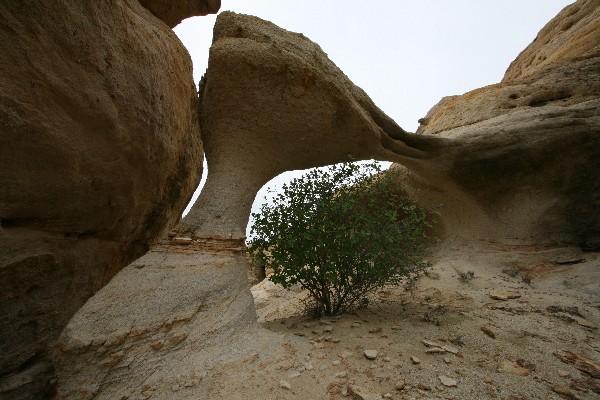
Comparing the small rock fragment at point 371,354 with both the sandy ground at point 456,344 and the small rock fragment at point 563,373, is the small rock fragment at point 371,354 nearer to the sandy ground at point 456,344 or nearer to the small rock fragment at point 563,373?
the sandy ground at point 456,344

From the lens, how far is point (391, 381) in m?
2.91

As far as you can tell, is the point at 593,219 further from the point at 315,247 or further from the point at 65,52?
the point at 65,52

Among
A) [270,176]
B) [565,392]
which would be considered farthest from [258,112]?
[565,392]

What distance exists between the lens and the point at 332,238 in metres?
4.77

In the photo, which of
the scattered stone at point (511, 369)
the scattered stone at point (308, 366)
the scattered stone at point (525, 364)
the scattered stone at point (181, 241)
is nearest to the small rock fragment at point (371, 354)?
the scattered stone at point (308, 366)

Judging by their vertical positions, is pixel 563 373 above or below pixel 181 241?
below

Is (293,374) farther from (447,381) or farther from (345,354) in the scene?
(447,381)

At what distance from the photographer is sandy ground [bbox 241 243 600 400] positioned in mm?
2848

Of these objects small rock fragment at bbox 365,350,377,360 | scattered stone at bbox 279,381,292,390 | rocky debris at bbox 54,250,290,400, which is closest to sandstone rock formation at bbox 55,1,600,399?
rocky debris at bbox 54,250,290,400

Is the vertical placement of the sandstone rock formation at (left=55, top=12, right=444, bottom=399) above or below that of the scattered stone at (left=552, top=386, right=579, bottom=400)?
above

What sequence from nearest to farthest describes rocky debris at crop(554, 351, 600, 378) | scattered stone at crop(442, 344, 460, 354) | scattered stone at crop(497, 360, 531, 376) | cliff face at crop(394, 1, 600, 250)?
scattered stone at crop(497, 360, 531, 376) < rocky debris at crop(554, 351, 600, 378) < scattered stone at crop(442, 344, 460, 354) < cliff face at crop(394, 1, 600, 250)

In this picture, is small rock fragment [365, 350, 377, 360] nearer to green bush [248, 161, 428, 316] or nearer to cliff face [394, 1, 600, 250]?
green bush [248, 161, 428, 316]

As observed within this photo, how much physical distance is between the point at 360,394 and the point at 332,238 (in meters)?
2.32

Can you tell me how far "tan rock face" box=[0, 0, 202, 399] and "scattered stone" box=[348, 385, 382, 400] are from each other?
311 centimetres
